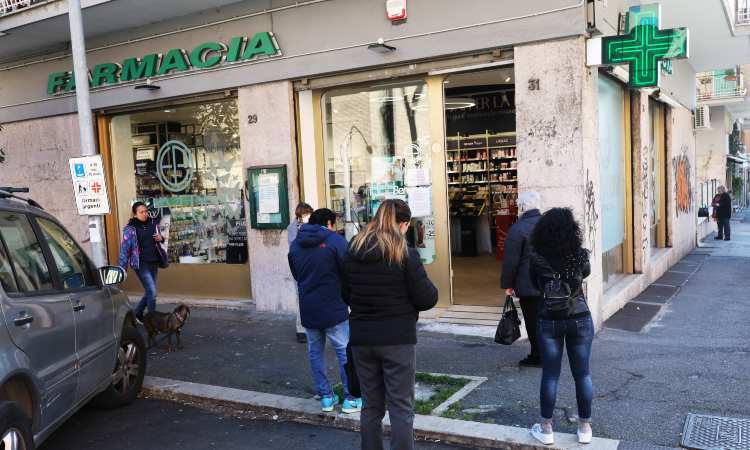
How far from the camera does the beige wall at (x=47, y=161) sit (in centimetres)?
1130

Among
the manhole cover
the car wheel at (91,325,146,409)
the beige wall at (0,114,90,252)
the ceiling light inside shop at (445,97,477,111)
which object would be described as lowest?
the manhole cover

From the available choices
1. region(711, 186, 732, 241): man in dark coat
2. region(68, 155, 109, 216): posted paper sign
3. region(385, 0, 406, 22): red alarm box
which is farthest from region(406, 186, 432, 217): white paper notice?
region(711, 186, 732, 241): man in dark coat

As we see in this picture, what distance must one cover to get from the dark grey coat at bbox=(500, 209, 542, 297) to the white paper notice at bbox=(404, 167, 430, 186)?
2.72 m

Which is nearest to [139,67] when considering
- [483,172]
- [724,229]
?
[483,172]

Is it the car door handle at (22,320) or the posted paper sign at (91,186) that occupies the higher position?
the posted paper sign at (91,186)

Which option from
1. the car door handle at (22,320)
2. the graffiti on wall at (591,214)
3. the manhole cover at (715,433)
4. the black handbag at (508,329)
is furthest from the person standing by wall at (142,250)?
the manhole cover at (715,433)

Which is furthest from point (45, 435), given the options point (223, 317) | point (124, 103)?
point (124, 103)

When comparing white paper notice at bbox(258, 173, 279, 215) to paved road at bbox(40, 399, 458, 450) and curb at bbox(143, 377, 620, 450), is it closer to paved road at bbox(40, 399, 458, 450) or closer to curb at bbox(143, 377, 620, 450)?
curb at bbox(143, 377, 620, 450)

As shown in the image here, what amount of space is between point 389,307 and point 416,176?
16.9ft

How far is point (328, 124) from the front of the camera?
951cm

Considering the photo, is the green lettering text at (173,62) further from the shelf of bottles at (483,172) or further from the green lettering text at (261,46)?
the shelf of bottles at (483,172)

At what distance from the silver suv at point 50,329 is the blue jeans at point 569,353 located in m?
3.32

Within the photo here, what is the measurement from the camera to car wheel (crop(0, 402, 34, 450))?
3.46 m

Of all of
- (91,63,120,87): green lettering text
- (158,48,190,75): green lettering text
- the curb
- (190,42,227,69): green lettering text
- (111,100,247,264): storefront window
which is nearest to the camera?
the curb
